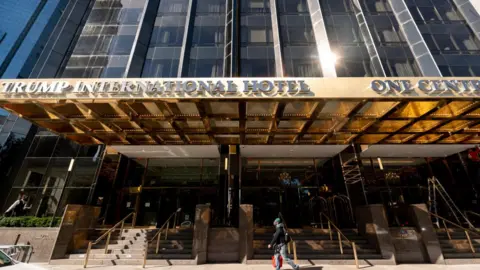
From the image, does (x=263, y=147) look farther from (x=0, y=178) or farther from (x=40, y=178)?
(x=0, y=178)

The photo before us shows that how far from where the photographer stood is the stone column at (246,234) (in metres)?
8.73

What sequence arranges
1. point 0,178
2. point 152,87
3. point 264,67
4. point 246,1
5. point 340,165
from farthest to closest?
point 246,1
point 264,67
point 0,178
point 340,165
point 152,87

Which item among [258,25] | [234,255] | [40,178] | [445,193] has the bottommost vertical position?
[234,255]

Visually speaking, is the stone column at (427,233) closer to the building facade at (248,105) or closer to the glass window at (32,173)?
the building facade at (248,105)

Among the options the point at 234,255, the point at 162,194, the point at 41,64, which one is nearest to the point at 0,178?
the point at 41,64

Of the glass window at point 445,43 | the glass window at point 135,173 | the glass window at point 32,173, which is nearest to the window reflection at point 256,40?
the glass window at point 135,173

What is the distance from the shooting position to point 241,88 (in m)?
7.80

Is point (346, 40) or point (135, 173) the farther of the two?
point (346, 40)

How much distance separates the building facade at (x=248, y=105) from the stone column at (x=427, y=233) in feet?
13.1

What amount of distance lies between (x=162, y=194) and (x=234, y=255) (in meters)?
8.47

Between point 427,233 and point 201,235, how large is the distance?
962 centimetres

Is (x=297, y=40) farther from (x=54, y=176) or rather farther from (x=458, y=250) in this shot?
(x=54, y=176)

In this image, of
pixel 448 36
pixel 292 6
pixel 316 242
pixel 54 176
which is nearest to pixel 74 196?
pixel 54 176

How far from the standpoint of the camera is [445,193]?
48.6ft
